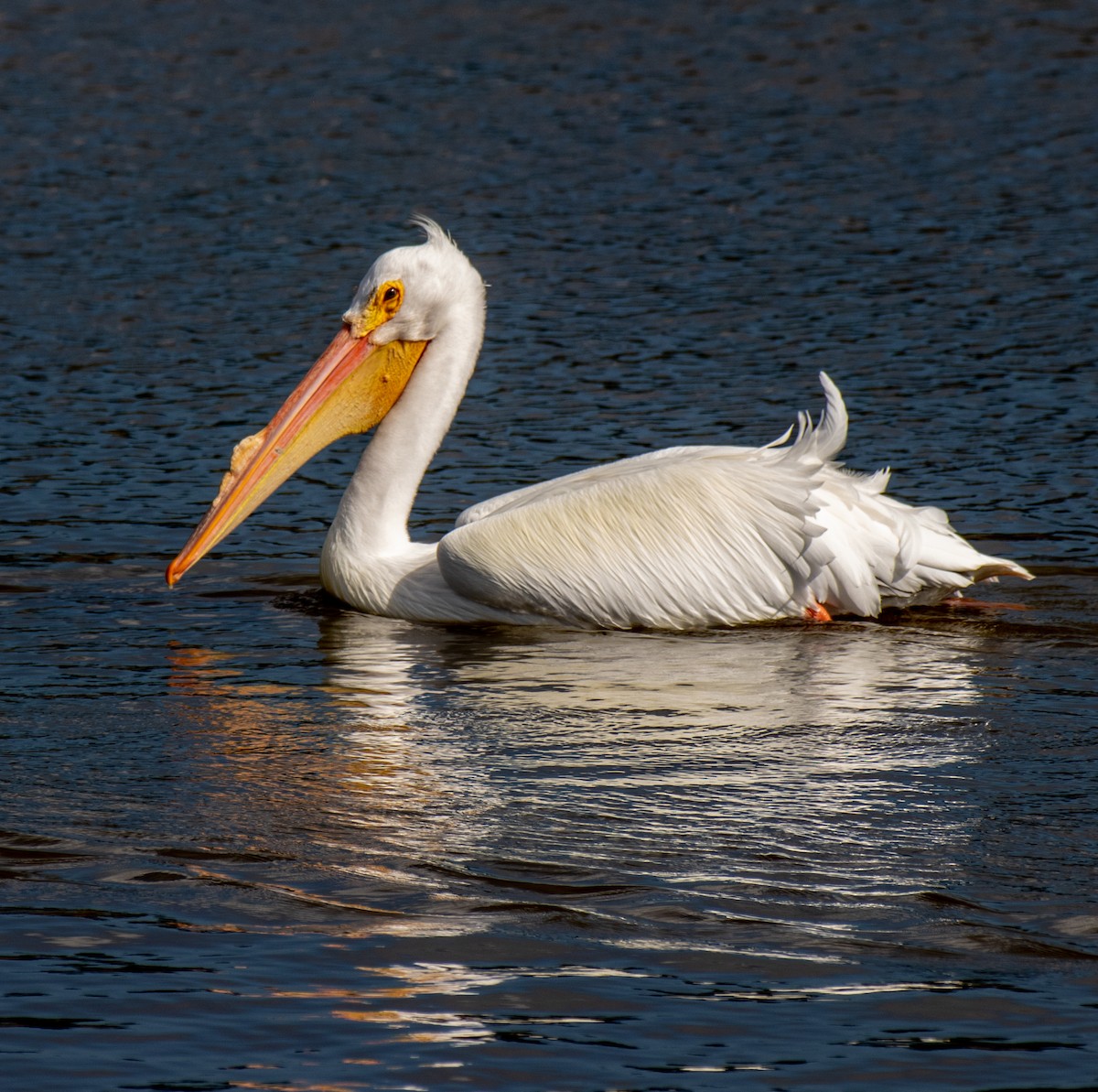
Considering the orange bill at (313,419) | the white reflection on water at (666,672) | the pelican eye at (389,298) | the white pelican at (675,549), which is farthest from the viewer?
the pelican eye at (389,298)

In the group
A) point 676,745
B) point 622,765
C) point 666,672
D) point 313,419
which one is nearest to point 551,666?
point 666,672

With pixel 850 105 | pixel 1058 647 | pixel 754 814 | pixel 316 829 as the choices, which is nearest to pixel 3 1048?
pixel 316 829

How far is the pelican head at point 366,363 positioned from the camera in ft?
20.3

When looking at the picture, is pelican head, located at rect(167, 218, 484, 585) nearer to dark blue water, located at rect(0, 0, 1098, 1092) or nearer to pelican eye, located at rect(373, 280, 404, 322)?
pelican eye, located at rect(373, 280, 404, 322)

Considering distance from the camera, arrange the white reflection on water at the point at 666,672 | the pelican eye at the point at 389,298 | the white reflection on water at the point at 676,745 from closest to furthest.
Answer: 1. the white reflection on water at the point at 676,745
2. the white reflection on water at the point at 666,672
3. the pelican eye at the point at 389,298

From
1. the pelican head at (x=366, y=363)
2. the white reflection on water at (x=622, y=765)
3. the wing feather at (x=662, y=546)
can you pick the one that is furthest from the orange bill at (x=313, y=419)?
the wing feather at (x=662, y=546)

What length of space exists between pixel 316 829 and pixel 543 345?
5.22 meters

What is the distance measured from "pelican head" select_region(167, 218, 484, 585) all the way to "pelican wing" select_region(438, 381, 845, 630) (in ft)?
2.35

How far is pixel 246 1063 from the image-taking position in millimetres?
3146

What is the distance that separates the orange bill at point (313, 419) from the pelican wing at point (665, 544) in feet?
2.34

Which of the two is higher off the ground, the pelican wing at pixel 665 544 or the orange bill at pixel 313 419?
the orange bill at pixel 313 419

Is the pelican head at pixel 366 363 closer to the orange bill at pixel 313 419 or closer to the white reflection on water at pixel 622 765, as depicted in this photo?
the orange bill at pixel 313 419

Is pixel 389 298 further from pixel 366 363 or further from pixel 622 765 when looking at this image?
pixel 622 765

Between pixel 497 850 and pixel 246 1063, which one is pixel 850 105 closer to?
pixel 497 850
